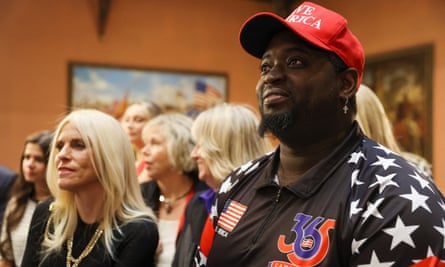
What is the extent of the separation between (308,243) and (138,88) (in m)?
7.80

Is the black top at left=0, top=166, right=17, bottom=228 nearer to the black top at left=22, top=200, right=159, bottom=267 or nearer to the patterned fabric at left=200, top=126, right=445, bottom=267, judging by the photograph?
the black top at left=22, top=200, right=159, bottom=267

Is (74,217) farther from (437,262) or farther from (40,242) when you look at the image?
(437,262)

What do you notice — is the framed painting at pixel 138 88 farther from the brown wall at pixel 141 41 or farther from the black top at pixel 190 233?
the black top at pixel 190 233

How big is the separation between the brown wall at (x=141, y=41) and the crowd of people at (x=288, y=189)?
4950mm

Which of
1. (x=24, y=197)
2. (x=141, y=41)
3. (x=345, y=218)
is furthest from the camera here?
(x=141, y=41)

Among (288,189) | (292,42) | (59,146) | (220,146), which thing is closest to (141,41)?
(220,146)

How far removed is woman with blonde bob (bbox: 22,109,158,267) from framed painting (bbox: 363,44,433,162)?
5.00m

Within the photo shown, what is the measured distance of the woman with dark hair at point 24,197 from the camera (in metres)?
3.41

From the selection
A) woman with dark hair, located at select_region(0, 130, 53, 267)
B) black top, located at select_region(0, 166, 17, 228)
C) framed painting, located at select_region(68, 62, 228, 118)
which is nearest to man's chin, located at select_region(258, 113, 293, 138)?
woman with dark hair, located at select_region(0, 130, 53, 267)

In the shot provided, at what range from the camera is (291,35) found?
5.46 feet

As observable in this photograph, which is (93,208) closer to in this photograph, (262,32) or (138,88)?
(262,32)

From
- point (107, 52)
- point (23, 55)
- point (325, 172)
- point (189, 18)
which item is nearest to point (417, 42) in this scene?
point (189, 18)

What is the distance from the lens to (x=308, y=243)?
4.77ft

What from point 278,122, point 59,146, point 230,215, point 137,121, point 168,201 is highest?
point 278,122
